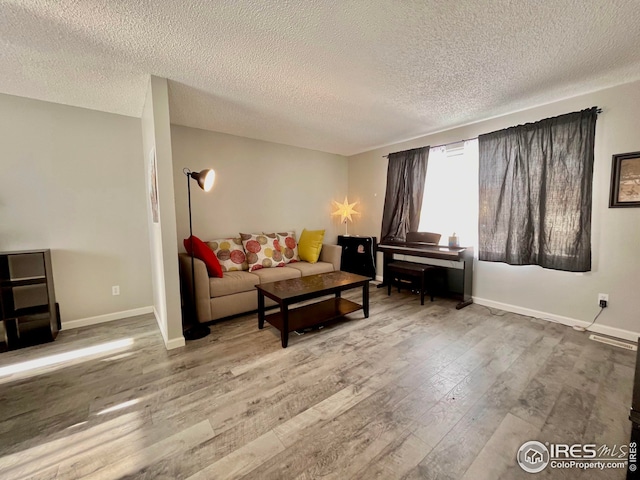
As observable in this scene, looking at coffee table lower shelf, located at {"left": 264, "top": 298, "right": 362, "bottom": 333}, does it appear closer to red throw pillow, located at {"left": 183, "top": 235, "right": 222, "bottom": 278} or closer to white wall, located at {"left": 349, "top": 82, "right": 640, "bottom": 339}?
red throw pillow, located at {"left": 183, "top": 235, "right": 222, "bottom": 278}

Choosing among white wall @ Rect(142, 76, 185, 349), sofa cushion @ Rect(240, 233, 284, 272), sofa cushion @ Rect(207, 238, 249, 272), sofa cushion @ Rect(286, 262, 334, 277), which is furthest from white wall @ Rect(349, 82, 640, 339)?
white wall @ Rect(142, 76, 185, 349)

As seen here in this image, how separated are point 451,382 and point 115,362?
264 cm

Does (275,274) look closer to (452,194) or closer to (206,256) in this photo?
(206,256)

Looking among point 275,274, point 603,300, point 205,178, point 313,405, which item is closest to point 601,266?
point 603,300

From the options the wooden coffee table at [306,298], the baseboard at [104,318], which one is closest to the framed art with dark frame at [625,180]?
the wooden coffee table at [306,298]

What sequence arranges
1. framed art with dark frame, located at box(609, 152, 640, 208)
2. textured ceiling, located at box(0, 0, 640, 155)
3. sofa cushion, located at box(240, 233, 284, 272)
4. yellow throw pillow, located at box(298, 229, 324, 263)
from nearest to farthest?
textured ceiling, located at box(0, 0, 640, 155) → framed art with dark frame, located at box(609, 152, 640, 208) → sofa cushion, located at box(240, 233, 284, 272) → yellow throw pillow, located at box(298, 229, 324, 263)

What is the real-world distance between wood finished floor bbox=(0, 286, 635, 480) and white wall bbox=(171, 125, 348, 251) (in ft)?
5.76

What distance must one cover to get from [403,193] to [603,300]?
2.53 m

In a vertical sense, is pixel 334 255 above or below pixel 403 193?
below

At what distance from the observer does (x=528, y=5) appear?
4.95 ft

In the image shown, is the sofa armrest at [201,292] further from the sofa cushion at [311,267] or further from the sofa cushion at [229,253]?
the sofa cushion at [311,267]

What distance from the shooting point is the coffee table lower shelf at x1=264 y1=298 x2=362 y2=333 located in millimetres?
2553

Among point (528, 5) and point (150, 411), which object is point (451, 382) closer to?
point (150, 411)

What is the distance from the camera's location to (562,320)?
283 centimetres
